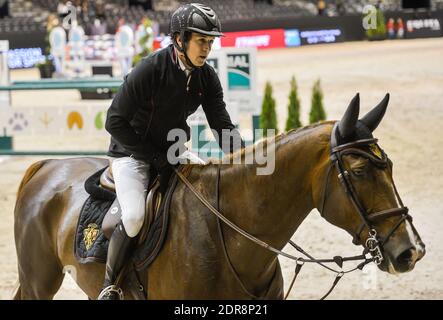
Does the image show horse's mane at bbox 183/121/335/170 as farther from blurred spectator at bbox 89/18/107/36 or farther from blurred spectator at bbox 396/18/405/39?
blurred spectator at bbox 396/18/405/39

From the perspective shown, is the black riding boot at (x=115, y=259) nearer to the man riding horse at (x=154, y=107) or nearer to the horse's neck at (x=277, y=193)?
the man riding horse at (x=154, y=107)

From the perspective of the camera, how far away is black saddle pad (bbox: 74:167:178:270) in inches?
155

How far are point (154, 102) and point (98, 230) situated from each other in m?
0.81

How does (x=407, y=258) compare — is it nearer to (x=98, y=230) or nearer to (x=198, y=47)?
Result: (x=198, y=47)

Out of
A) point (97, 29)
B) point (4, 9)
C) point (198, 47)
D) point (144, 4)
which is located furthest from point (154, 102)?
point (144, 4)

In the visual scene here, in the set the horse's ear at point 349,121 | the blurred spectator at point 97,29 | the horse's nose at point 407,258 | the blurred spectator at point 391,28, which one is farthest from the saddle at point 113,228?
the blurred spectator at point 391,28

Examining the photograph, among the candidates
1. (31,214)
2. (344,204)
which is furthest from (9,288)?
(344,204)

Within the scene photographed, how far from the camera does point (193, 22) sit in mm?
3705

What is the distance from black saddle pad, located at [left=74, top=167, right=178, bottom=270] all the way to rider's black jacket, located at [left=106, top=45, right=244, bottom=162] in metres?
0.24

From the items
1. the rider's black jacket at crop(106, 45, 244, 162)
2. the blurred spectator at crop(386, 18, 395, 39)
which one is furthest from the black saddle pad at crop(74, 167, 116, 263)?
Result: the blurred spectator at crop(386, 18, 395, 39)

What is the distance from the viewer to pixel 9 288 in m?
6.62

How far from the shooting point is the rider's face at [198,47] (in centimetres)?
375

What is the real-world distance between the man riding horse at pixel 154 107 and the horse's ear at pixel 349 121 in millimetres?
744

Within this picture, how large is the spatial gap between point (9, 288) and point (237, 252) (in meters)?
3.44
